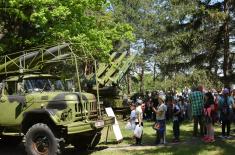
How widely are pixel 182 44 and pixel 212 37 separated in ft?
5.53

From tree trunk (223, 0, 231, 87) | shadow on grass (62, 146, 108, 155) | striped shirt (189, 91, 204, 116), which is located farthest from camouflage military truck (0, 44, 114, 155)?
tree trunk (223, 0, 231, 87)

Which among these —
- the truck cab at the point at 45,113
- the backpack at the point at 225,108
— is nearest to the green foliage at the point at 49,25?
the backpack at the point at 225,108

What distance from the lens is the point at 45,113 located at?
12.2 metres

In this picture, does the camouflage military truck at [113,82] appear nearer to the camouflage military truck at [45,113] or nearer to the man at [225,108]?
the man at [225,108]

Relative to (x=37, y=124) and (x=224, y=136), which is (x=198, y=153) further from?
(x=37, y=124)

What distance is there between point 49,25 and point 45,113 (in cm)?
1158

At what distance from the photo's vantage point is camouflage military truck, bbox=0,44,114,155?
40.1ft

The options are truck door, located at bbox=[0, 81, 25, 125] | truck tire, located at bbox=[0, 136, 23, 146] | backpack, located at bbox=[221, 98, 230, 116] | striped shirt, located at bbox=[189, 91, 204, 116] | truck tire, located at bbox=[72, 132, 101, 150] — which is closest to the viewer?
truck door, located at bbox=[0, 81, 25, 125]

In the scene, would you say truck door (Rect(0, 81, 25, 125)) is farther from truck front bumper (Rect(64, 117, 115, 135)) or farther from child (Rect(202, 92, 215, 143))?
child (Rect(202, 92, 215, 143))

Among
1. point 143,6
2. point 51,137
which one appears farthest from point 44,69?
point 143,6

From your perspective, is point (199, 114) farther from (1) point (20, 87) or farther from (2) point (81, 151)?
(1) point (20, 87)

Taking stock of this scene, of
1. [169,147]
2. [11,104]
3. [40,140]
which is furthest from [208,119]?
[11,104]

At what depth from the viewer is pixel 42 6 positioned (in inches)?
872

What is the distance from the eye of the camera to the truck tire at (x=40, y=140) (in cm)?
1212
